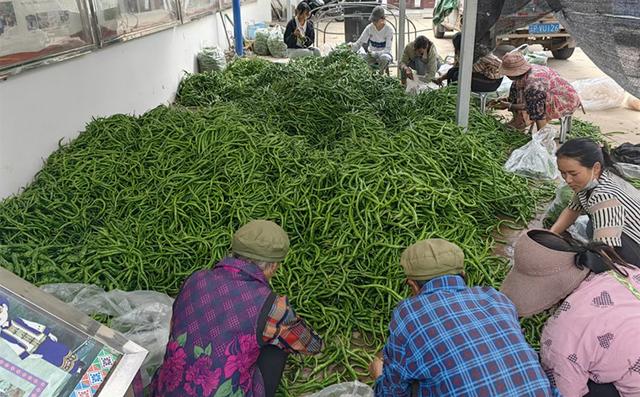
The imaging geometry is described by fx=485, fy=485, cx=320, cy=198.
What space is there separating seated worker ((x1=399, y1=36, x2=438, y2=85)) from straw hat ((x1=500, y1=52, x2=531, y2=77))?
4.67 ft

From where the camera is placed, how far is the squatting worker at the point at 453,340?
1531 mm

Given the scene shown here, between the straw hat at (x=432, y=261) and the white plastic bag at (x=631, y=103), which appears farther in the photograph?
the white plastic bag at (x=631, y=103)

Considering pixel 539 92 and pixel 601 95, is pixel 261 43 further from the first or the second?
pixel 539 92

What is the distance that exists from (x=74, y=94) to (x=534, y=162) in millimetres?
4274

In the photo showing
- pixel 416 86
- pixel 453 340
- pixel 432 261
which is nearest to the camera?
pixel 453 340

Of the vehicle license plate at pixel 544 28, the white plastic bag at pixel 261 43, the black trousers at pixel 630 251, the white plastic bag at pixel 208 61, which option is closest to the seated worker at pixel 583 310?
the black trousers at pixel 630 251

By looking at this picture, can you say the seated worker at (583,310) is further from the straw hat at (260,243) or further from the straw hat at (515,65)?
the straw hat at (515,65)

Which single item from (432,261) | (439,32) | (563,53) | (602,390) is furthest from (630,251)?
(439,32)

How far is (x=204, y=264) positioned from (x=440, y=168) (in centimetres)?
192

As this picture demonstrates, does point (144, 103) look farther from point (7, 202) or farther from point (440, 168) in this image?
point (440, 168)

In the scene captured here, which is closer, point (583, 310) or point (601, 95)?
point (583, 310)

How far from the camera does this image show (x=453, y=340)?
1.55m

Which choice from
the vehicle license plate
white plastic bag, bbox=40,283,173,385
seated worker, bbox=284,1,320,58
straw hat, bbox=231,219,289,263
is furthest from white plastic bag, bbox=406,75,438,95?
the vehicle license plate

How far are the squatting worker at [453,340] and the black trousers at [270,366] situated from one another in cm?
57
